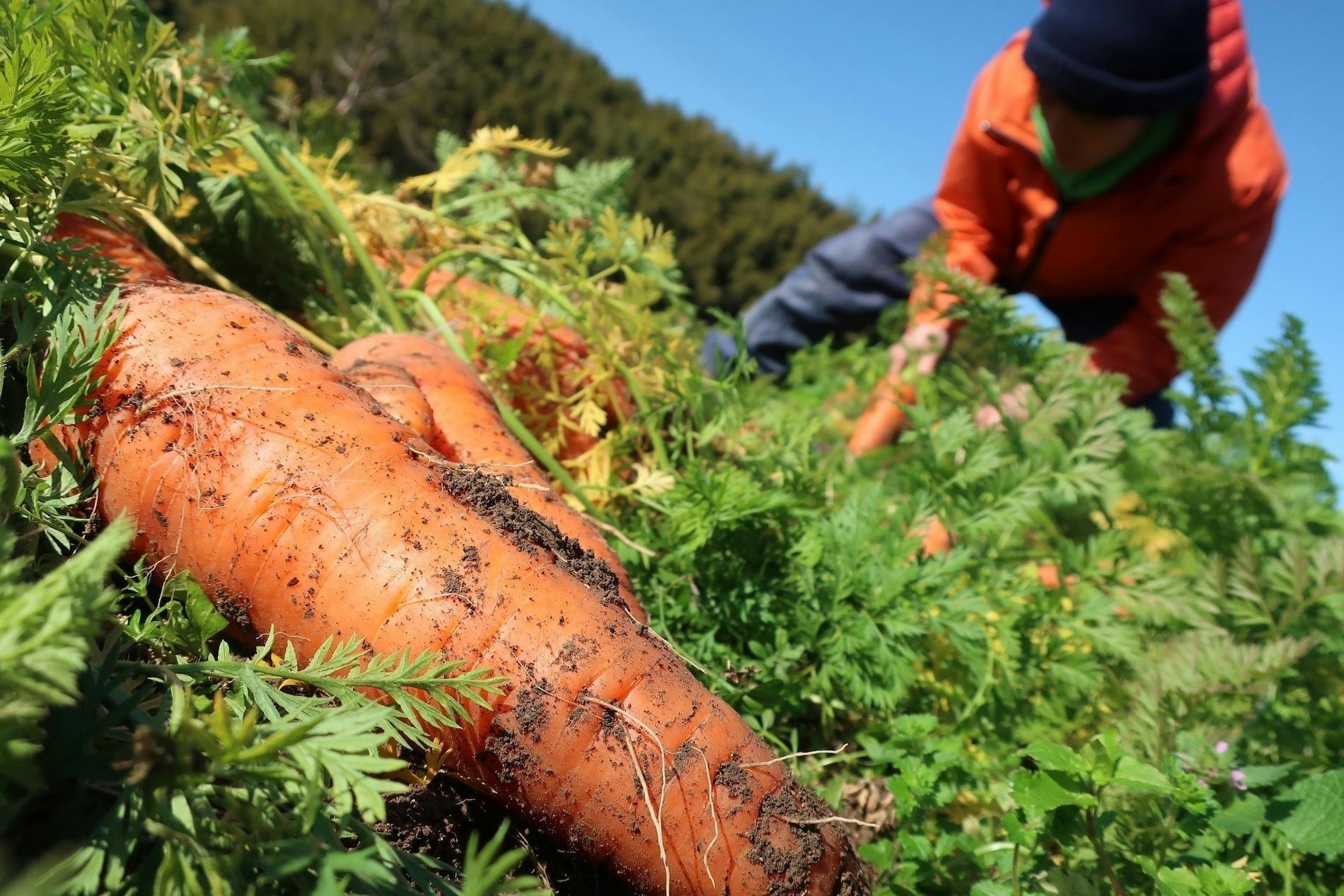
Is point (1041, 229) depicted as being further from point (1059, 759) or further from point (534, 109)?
point (534, 109)

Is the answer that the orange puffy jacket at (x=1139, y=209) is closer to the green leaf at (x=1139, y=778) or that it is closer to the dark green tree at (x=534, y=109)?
the green leaf at (x=1139, y=778)

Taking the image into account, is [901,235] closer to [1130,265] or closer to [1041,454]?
[1130,265]

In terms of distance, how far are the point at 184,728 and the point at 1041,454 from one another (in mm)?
1414

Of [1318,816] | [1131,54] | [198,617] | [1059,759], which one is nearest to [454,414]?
[198,617]

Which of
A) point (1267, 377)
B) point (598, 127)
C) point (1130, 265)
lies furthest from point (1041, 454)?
point (598, 127)

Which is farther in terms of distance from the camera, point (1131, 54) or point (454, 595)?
point (1131, 54)

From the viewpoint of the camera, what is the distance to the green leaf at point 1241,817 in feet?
3.27

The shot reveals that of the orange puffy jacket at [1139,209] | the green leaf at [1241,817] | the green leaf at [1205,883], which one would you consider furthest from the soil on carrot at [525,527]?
the orange puffy jacket at [1139,209]

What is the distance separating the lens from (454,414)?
1317mm

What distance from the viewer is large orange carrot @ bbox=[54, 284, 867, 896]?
92cm

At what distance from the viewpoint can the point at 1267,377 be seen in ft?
5.82

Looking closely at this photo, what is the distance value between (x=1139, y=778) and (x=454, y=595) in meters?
0.80

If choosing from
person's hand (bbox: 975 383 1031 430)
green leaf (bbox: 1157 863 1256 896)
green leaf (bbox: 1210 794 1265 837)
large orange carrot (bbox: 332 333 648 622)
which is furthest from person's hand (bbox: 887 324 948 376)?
green leaf (bbox: 1157 863 1256 896)

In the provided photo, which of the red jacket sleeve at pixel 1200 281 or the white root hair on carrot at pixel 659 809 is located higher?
the red jacket sleeve at pixel 1200 281
